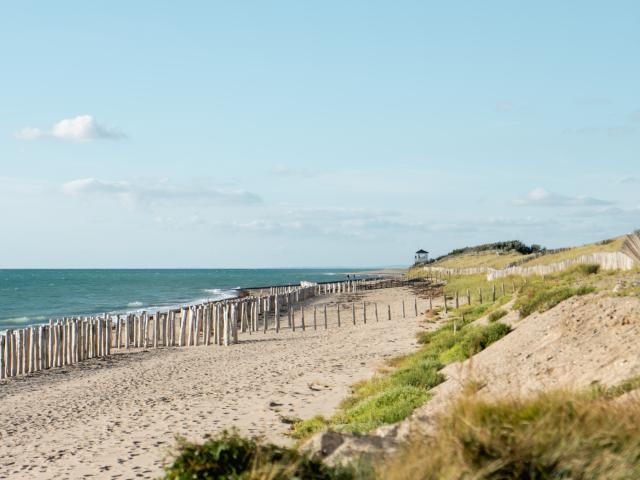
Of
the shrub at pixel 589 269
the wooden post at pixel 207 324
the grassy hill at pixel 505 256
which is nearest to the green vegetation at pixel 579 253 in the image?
the grassy hill at pixel 505 256

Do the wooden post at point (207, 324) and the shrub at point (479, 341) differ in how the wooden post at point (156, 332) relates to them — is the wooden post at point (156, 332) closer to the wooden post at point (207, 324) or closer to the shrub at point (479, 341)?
the wooden post at point (207, 324)

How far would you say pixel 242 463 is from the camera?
5.58m

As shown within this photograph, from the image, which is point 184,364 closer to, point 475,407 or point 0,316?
point 475,407

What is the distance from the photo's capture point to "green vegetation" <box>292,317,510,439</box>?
10.1 m

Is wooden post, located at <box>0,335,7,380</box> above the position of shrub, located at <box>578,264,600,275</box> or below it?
below

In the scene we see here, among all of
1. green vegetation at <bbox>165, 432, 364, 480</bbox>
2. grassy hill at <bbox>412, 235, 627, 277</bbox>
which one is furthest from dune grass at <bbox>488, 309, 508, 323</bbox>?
grassy hill at <bbox>412, 235, 627, 277</bbox>

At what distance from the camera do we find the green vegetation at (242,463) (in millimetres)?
5348

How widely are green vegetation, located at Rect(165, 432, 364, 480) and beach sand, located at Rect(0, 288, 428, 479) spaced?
10.5 ft

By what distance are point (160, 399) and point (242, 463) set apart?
10.0 metres

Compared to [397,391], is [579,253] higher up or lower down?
higher up

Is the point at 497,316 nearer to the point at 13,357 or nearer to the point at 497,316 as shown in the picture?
the point at 497,316

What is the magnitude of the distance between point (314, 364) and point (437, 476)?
14.3 meters

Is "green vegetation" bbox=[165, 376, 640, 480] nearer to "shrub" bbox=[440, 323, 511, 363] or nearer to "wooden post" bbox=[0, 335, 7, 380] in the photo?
"shrub" bbox=[440, 323, 511, 363]

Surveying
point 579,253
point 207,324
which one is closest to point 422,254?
point 579,253
